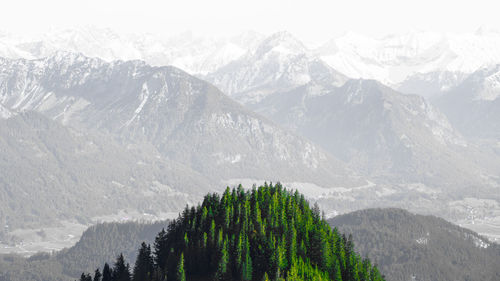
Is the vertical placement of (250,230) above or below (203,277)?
above

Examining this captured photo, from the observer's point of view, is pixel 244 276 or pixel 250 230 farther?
pixel 250 230

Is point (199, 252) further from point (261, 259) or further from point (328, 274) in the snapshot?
point (328, 274)

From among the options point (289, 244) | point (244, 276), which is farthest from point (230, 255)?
point (289, 244)

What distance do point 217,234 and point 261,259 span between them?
15.4 m

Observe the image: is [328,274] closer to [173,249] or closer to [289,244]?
[289,244]

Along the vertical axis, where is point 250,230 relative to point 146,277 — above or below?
above

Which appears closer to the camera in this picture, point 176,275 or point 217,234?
point 176,275

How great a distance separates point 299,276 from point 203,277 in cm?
2358

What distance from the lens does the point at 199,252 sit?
626 ft

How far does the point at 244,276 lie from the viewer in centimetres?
17950

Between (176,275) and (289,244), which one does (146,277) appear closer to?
(176,275)

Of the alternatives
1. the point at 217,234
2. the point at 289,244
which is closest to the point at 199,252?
the point at 217,234

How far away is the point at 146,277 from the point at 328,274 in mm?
48124

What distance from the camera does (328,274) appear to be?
197750mm
